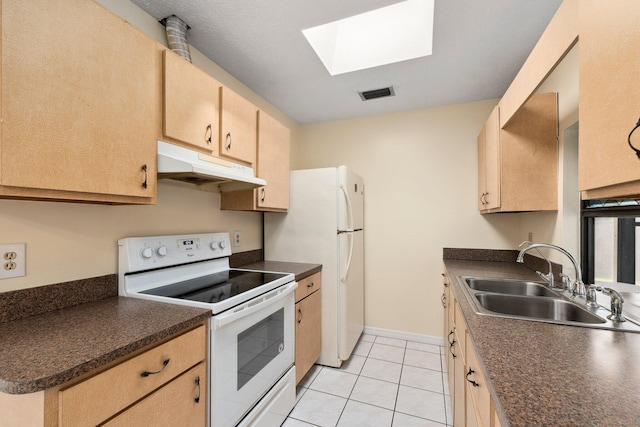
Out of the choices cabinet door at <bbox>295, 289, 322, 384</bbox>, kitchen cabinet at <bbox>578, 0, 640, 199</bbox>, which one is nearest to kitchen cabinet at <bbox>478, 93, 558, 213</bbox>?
kitchen cabinet at <bbox>578, 0, 640, 199</bbox>

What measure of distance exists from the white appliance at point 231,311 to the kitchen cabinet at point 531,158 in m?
1.62

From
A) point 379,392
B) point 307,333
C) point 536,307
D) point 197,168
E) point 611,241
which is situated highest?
point 197,168

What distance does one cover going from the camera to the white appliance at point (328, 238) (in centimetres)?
240

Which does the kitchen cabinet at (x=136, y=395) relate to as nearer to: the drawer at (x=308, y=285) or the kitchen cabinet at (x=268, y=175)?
the drawer at (x=308, y=285)

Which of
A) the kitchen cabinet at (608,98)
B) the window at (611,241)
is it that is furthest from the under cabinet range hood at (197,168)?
the window at (611,241)

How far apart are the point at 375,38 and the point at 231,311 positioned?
209 centimetres

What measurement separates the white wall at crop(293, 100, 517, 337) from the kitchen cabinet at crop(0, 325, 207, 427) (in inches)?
88.2

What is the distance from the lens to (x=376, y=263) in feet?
10.3

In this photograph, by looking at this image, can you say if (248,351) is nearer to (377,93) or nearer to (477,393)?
(477,393)

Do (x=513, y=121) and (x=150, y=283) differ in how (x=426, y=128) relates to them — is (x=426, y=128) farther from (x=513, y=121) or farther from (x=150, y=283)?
(x=150, y=283)

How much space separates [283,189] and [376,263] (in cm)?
140

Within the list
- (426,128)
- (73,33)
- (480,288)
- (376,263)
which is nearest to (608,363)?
(480,288)

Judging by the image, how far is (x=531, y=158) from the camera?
191cm

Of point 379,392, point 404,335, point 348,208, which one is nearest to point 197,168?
point 348,208
